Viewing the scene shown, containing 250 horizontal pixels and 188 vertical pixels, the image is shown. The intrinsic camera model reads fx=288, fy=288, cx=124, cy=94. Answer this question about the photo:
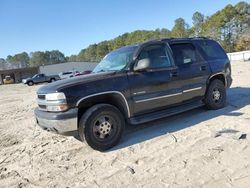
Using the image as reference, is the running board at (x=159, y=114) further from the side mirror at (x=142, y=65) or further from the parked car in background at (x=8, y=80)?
the parked car in background at (x=8, y=80)

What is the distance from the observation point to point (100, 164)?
15.5 ft

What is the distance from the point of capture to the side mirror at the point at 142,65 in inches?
227

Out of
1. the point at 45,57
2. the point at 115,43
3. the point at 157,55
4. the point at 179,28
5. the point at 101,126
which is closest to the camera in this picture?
the point at 101,126

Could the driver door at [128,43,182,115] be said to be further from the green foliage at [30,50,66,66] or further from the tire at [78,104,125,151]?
the green foliage at [30,50,66,66]

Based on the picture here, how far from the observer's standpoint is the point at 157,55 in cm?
635

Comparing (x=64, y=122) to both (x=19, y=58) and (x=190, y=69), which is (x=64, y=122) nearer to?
(x=190, y=69)

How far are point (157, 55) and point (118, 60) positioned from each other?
0.87 m

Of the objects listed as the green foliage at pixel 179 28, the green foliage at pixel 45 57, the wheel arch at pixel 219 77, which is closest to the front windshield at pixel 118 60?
the wheel arch at pixel 219 77

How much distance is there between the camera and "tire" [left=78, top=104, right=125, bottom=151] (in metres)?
5.14

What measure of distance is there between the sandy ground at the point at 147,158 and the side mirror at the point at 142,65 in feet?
4.50

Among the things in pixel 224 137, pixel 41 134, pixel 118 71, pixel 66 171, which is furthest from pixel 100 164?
pixel 41 134

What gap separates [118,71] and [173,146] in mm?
1829

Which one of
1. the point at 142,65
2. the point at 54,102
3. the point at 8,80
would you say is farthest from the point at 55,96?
the point at 8,80

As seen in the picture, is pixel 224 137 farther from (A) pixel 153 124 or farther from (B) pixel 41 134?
(B) pixel 41 134
